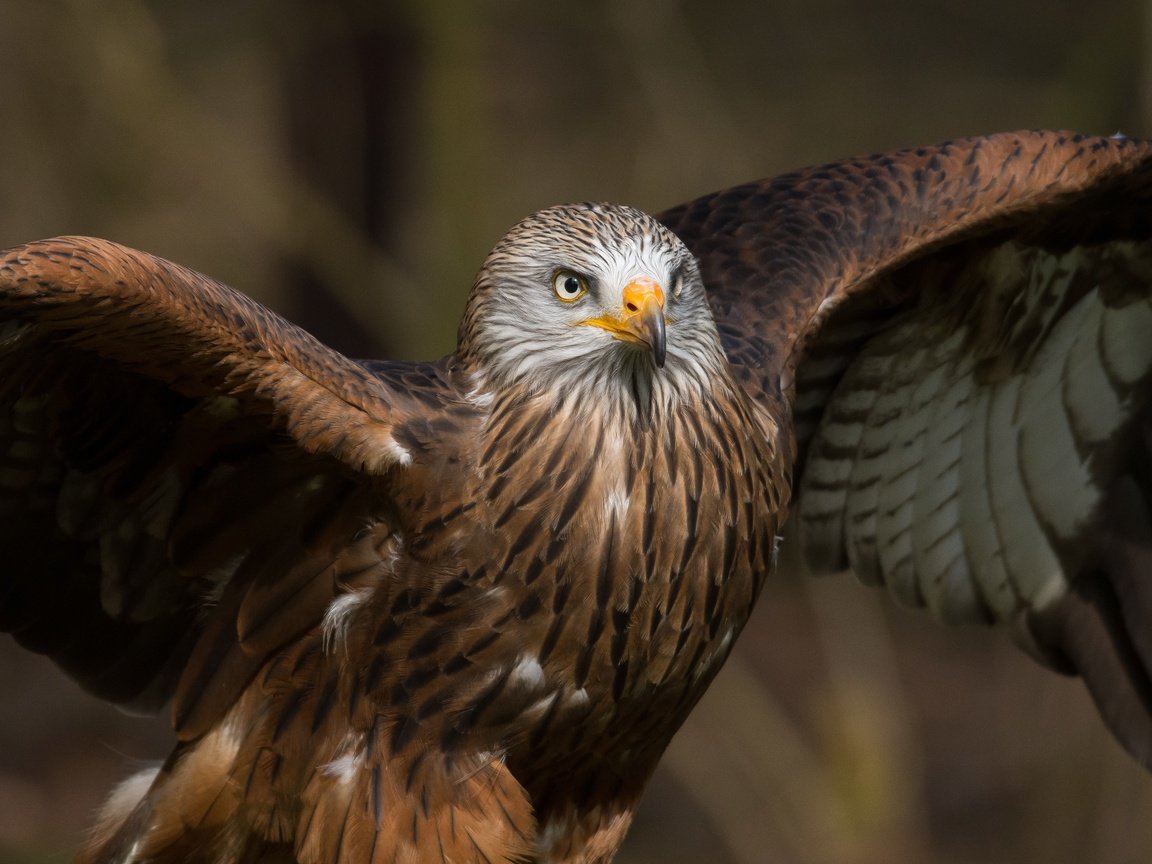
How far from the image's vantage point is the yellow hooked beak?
3842mm

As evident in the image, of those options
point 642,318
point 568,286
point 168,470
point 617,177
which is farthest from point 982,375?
point 617,177

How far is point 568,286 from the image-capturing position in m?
4.13

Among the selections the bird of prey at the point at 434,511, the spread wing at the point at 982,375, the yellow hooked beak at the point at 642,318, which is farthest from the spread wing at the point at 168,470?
the spread wing at the point at 982,375

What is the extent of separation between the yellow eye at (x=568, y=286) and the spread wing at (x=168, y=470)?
392mm

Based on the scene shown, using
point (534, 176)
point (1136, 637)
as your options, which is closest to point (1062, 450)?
point (1136, 637)

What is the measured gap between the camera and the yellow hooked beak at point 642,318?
384 cm

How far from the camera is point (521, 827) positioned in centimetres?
430

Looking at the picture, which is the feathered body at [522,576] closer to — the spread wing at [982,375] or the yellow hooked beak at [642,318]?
the yellow hooked beak at [642,318]

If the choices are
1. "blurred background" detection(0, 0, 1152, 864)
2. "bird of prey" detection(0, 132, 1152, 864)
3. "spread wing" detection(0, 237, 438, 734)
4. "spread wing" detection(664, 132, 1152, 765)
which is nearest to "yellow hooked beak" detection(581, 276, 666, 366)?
"bird of prey" detection(0, 132, 1152, 864)

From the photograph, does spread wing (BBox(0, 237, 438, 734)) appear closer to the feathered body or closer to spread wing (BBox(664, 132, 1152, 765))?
the feathered body

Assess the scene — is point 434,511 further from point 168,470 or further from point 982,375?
point 982,375

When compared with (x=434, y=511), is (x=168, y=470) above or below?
above

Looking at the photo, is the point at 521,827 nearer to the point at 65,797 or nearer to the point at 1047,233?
the point at 1047,233

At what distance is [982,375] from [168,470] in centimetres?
268
